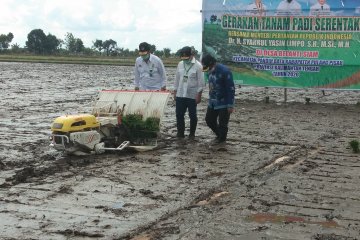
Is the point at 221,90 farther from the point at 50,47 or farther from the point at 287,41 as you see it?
the point at 50,47

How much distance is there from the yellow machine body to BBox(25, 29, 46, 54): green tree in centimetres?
8793

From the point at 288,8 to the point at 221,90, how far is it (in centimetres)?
778

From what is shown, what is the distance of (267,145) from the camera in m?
10.7

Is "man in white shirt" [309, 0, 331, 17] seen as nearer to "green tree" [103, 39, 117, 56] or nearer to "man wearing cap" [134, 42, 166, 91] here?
"man wearing cap" [134, 42, 166, 91]

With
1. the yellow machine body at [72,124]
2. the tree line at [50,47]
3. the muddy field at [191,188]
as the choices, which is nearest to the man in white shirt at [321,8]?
the muddy field at [191,188]

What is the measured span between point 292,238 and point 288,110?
11689mm

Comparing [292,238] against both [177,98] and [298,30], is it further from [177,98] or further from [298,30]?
[298,30]

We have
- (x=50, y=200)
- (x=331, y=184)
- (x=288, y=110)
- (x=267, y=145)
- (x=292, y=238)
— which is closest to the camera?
(x=292, y=238)

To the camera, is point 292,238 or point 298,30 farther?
point 298,30

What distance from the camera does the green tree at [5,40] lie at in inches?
3836

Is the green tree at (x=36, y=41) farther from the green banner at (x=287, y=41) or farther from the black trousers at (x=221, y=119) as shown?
the black trousers at (x=221, y=119)

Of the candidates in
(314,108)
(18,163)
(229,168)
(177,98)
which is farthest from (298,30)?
(18,163)

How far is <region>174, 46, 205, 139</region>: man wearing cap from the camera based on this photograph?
36.4 feet

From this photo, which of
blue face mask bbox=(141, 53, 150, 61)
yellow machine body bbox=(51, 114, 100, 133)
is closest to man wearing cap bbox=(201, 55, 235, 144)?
blue face mask bbox=(141, 53, 150, 61)
